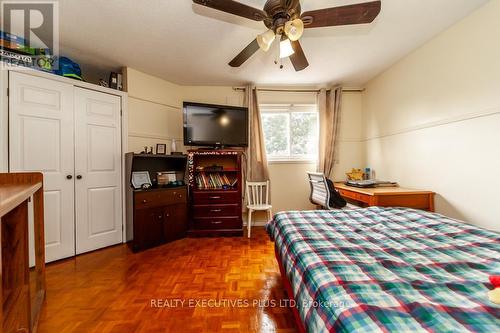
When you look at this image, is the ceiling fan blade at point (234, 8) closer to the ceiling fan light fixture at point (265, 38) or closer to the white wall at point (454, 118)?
the ceiling fan light fixture at point (265, 38)

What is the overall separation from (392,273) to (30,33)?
3.64m

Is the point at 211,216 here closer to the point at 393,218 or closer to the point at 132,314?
the point at 132,314

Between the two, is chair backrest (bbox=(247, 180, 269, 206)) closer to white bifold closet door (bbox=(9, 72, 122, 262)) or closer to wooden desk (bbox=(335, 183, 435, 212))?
wooden desk (bbox=(335, 183, 435, 212))

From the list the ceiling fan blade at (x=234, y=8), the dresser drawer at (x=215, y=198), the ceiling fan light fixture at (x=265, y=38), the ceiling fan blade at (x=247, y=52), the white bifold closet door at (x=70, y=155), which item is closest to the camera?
the ceiling fan blade at (x=234, y=8)

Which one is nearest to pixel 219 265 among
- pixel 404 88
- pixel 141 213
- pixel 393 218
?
pixel 141 213

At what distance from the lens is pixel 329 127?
359 cm

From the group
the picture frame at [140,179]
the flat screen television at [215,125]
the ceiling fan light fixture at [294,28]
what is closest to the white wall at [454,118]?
the ceiling fan light fixture at [294,28]

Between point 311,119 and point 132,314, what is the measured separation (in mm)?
3539

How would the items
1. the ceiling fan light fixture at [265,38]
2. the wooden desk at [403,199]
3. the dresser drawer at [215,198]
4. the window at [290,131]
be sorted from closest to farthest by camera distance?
the ceiling fan light fixture at [265,38] < the wooden desk at [403,199] < the dresser drawer at [215,198] < the window at [290,131]

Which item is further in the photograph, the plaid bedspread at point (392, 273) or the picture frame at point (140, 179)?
the picture frame at point (140, 179)

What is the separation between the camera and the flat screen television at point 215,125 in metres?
3.23

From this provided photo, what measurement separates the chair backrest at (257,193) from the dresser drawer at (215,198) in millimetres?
337

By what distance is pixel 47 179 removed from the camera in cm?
230

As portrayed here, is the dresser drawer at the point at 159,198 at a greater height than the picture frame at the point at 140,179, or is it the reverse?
the picture frame at the point at 140,179
